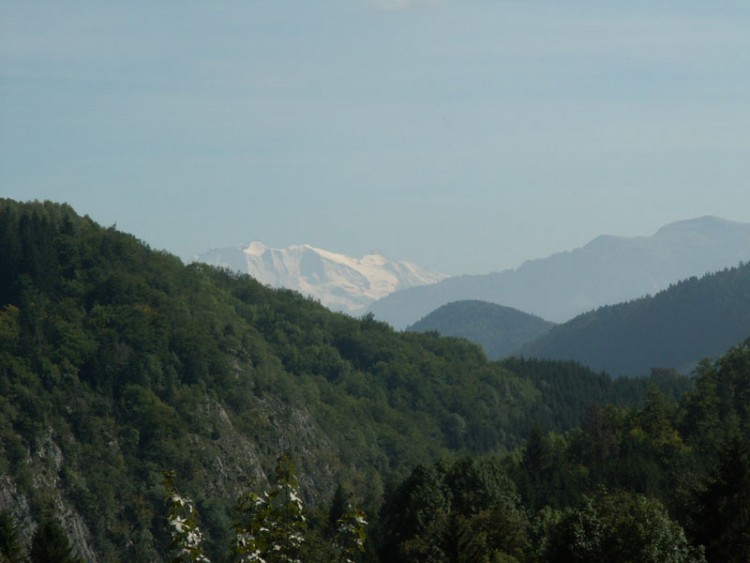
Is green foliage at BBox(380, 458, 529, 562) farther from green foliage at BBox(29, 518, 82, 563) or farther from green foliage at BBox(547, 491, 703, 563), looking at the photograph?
green foliage at BBox(29, 518, 82, 563)

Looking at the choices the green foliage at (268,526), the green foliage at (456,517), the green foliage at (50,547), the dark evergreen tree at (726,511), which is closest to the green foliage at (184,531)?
the green foliage at (268,526)

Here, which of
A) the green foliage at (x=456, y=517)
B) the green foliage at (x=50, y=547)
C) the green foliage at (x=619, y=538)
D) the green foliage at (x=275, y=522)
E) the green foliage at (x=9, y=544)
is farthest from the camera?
the green foliage at (x=50, y=547)

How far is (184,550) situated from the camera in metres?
28.0

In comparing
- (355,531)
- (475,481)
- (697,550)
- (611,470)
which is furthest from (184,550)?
(611,470)

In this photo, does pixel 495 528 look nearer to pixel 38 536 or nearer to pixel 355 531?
pixel 38 536

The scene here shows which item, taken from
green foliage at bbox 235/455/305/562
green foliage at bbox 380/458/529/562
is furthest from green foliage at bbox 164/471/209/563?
green foliage at bbox 380/458/529/562

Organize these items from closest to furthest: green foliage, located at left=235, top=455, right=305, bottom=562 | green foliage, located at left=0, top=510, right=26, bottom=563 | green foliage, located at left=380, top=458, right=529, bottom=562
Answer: green foliage, located at left=235, top=455, right=305, bottom=562, green foliage, located at left=380, top=458, right=529, bottom=562, green foliage, located at left=0, top=510, right=26, bottom=563

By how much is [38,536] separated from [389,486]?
169 ft

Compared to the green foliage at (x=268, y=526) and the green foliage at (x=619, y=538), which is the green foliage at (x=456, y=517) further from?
Answer: the green foliage at (x=268, y=526)

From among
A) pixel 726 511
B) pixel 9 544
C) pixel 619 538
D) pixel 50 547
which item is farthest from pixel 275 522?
pixel 9 544

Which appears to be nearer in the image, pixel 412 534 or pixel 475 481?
pixel 412 534

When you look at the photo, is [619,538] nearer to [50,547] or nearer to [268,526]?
[268,526]

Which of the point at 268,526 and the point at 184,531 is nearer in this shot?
the point at 184,531

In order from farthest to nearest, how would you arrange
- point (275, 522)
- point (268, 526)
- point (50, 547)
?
point (50, 547)
point (275, 522)
point (268, 526)
